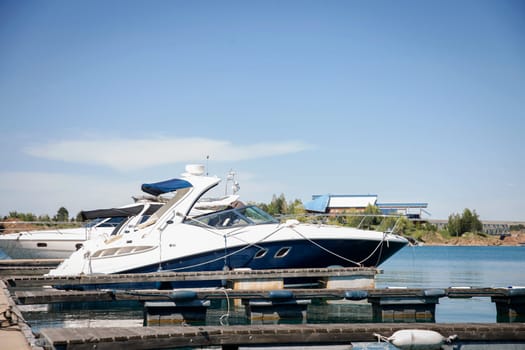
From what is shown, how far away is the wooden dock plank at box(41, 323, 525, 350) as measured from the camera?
342 inches

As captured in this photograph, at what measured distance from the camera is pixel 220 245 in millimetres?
17141

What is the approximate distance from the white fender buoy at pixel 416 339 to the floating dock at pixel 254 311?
47cm

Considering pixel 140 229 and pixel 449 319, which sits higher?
pixel 140 229

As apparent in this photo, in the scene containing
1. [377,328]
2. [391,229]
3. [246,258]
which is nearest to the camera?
[377,328]

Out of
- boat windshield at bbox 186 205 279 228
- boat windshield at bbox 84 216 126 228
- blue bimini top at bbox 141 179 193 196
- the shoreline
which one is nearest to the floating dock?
boat windshield at bbox 186 205 279 228

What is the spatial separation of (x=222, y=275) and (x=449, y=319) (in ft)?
20.1

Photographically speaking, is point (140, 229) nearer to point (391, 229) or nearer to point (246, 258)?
point (246, 258)

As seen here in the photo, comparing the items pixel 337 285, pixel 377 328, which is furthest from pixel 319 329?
pixel 337 285

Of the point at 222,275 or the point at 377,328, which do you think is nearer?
the point at 377,328

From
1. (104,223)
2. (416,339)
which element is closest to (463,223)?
(104,223)

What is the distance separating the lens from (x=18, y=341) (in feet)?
31.1

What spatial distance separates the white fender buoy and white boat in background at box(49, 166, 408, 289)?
7.77m

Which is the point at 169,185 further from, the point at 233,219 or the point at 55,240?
the point at 55,240

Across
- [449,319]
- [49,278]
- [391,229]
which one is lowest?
[449,319]
